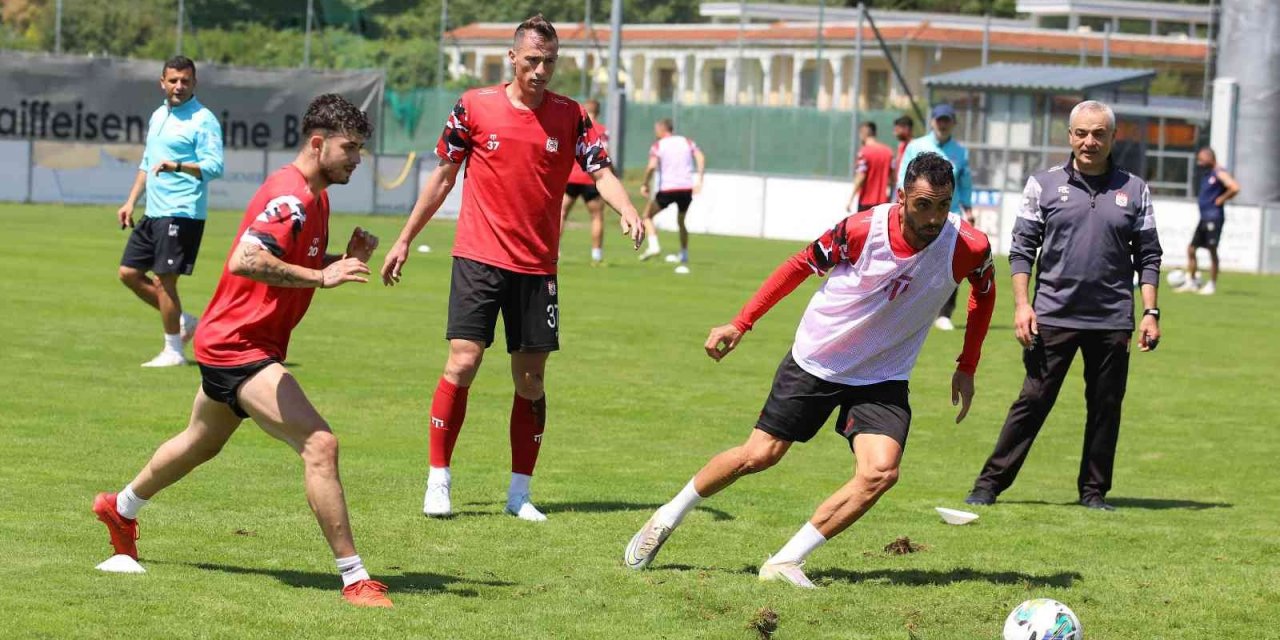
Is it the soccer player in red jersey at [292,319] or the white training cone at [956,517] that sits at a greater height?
the soccer player in red jersey at [292,319]

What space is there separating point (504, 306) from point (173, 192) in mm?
5459

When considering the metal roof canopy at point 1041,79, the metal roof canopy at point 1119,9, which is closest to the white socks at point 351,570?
the metal roof canopy at point 1041,79

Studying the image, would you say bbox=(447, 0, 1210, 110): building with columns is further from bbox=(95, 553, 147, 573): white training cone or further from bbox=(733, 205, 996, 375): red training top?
bbox=(95, 553, 147, 573): white training cone

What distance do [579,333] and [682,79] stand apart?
1939 inches

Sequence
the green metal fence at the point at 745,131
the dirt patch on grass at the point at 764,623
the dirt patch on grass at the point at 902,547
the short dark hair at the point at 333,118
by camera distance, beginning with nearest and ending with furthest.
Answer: the dirt patch on grass at the point at 764,623, the short dark hair at the point at 333,118, the dirt patch on grass at the point at 902,547, the green metal fence at the point at 745,131

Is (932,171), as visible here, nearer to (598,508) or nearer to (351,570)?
(351,570)

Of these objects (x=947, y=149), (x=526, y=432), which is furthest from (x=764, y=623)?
(x=947, y=149)

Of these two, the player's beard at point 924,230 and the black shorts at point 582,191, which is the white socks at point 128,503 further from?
the black shorts at point 582,191

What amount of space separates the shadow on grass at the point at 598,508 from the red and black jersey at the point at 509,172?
119 cm

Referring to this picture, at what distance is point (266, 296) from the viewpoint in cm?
685

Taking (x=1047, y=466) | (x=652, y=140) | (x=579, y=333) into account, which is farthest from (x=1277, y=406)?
(x=652, y=140)

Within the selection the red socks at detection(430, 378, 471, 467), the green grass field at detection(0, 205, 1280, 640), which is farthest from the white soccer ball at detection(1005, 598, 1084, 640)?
the red socks at detection(430, 378, 471, 467)

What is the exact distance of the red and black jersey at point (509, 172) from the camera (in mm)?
8797

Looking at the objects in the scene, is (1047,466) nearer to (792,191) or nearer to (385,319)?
(385,319)
